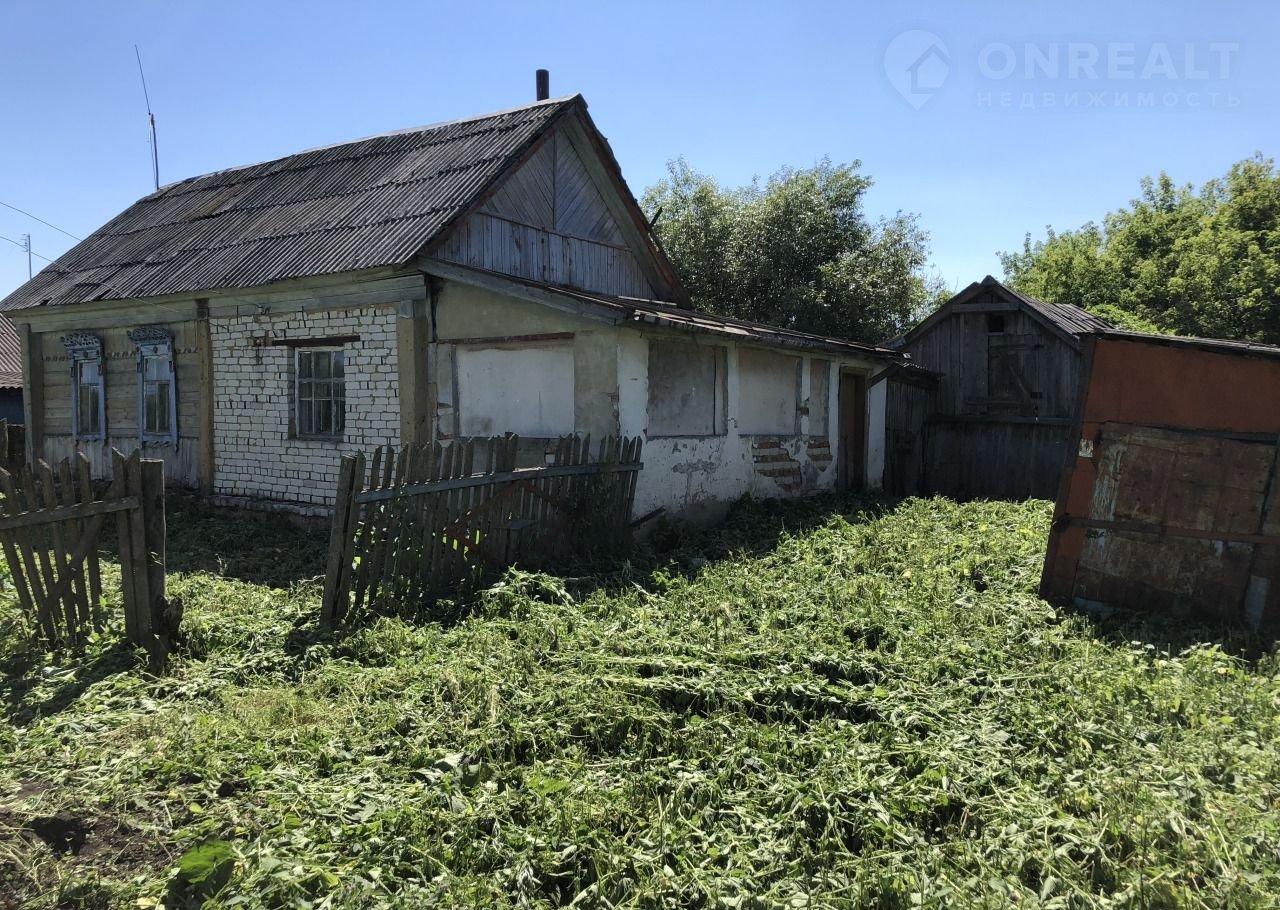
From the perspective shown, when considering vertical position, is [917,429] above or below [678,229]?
below

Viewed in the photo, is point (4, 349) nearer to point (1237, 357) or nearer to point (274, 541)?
point (274, 541)

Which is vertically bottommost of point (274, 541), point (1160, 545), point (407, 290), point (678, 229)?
point (274, 541)

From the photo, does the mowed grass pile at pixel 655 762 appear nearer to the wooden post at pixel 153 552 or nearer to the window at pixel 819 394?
the wooden post at pixel 153 552

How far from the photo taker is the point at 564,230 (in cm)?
1202

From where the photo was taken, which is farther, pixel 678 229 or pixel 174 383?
pixel 678 229

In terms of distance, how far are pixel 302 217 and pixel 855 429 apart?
30.0 ft

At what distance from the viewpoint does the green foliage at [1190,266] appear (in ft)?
73.8

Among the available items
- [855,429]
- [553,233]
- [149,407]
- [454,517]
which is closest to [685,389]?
[553,233]

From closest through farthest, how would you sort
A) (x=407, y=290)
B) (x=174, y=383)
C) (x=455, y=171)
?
(x=407, y=290) → (x=455, y=171) → (x=174, y=383)

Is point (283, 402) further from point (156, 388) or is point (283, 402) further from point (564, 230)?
point (564, 230)

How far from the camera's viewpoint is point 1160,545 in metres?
5.89

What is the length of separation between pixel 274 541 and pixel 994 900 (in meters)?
8.82

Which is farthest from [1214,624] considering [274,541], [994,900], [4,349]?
[4,349]

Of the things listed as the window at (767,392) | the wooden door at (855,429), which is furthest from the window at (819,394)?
the wooden door at (855,429)
